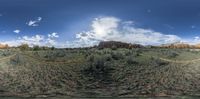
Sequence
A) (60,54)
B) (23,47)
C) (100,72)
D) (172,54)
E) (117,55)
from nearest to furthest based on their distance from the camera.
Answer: (100,72) < (60,54) < (117,55) < (23,47) < (172,54)

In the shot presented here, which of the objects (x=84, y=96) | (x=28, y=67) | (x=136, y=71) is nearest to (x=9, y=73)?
(x=28, y=67)

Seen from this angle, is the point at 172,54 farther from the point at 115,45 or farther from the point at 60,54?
the point at 60,54

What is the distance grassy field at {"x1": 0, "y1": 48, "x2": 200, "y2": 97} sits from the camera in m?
16.0

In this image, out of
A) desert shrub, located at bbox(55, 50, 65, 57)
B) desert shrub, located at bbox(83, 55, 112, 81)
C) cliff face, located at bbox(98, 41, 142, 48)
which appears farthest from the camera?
cliff face, located at bbox(98, 41, 142, 48)

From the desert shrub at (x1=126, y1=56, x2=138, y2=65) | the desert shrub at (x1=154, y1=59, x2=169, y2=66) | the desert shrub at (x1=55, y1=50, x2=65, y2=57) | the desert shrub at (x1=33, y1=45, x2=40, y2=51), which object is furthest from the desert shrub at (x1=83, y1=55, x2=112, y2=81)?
the desert shrub at (x1=33, y1=45, x2=40, y2=51)

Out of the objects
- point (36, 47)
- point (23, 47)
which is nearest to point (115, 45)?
point (36, 47)

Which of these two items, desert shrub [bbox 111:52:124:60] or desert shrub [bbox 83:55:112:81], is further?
desert shrub [bbox 111:52:124:60]

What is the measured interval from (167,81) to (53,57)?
399cm

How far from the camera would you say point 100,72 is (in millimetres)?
16984

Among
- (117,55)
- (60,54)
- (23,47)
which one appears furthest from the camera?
(23,47)

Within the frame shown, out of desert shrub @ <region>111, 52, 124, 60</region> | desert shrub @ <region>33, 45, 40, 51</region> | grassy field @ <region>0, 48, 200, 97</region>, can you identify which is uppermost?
desert shrub @ <region>33, 45, 40, 51</region>

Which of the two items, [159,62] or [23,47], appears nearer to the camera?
[159,62]

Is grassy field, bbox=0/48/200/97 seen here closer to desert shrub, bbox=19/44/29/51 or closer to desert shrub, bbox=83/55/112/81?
desert shrub, bbox=83/55/112/81

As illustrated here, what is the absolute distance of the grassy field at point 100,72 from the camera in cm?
1602
